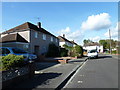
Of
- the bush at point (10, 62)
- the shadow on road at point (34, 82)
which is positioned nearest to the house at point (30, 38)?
the bush at point (10, 62)

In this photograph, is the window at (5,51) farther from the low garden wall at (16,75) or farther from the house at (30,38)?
the house at (30,38)

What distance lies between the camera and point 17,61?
6926 millimetres

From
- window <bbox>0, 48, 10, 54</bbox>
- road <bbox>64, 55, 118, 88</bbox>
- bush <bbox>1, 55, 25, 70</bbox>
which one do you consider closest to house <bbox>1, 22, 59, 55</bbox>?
window <bbox>0, 48, 10, 54</bbox>

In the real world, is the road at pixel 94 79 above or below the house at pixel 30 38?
below

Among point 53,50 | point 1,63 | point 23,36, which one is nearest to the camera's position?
point 1,63

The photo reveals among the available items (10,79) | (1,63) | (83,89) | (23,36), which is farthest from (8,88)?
(23,36)

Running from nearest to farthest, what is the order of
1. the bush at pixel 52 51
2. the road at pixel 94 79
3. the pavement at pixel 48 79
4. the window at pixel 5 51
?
1. the pavement at pixel 48 79
2. the road at pixel 94 79
3. the window at pixel 5 51
4. the bush at pixel 52 51

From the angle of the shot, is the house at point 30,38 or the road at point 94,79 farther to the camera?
the house at point 30,38

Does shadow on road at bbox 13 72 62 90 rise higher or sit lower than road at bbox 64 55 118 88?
higher

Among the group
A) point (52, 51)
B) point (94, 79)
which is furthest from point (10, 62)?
point (52, 51)

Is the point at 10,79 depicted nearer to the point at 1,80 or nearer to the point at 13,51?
the point at 1,80

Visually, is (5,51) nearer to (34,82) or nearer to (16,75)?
(16,75)

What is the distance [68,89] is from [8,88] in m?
2.67

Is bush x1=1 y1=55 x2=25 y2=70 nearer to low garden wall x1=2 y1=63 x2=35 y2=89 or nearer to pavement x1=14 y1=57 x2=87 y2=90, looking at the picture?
low garden wall x1=2 y1=63 x2=35 y2=89
